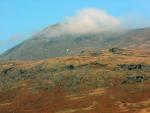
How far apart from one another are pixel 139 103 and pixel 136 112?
20.4m

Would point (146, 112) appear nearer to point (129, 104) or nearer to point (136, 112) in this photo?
point (136, 112)

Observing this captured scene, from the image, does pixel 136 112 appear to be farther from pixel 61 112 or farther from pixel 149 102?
pixel 61 112

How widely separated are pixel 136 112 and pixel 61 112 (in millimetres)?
39645

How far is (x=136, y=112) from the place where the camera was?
180 metres

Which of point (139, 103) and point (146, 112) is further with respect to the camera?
point (139, 103)

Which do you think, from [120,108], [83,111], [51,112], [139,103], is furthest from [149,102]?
[51,112]

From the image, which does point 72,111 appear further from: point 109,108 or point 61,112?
point 109,108

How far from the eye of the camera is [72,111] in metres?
198

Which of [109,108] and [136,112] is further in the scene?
[109,108]

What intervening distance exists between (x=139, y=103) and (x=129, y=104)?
510 cm

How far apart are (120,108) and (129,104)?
32.8ft

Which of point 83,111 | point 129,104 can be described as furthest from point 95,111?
point 129,104

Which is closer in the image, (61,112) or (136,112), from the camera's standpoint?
(136,112)

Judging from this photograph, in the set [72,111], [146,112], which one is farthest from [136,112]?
[72,111]
